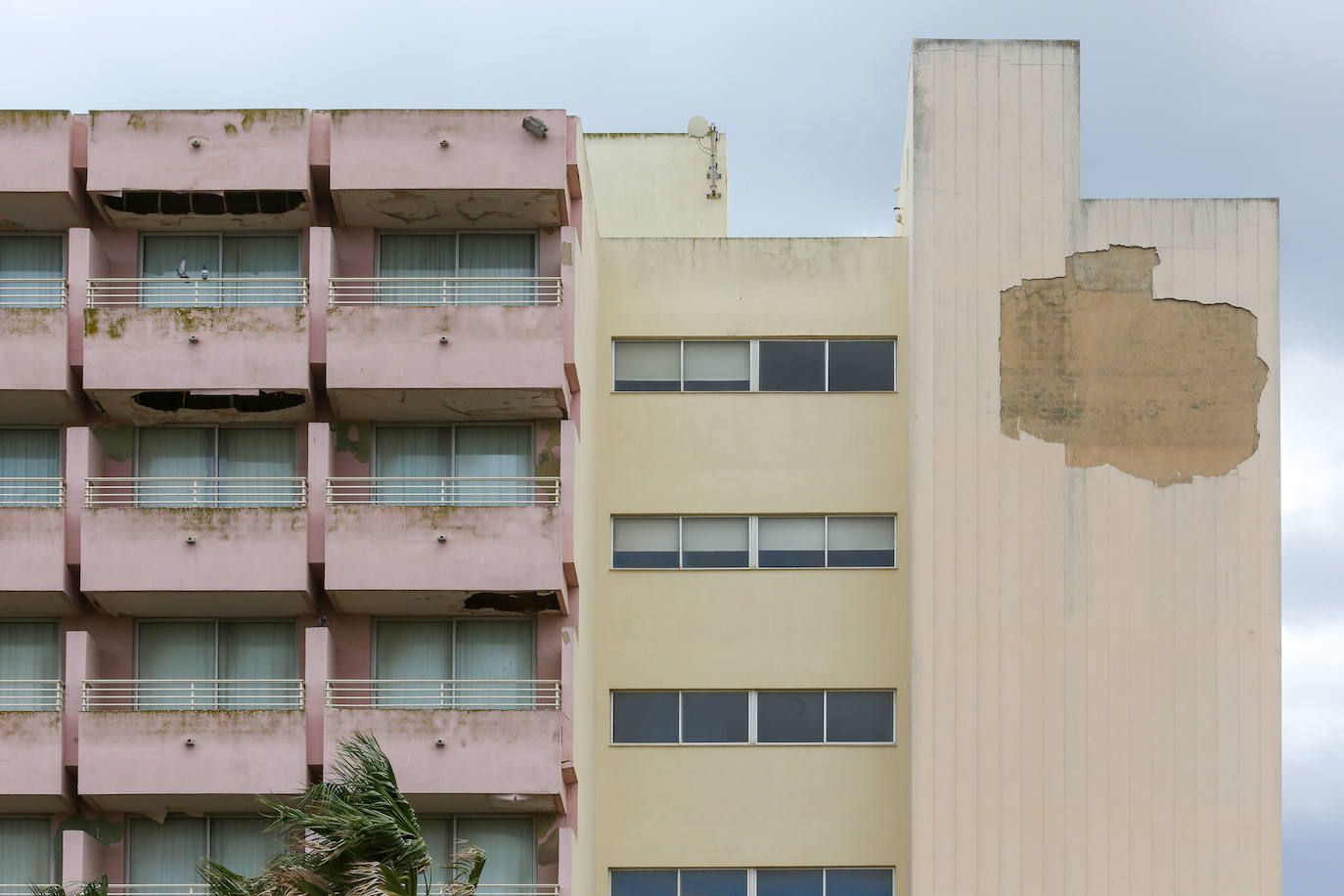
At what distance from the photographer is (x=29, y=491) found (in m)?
30.5

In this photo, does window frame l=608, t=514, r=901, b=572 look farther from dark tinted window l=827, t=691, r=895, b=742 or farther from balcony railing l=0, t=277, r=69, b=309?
balcony railing l=0, t=277, r=69, b=309

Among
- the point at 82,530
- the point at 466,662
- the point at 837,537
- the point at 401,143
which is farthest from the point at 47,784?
the point at 837,537

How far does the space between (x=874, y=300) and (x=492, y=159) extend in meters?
7.49

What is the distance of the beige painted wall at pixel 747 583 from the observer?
3153cm

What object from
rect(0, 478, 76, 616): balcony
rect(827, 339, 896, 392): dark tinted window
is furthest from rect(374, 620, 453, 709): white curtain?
rect(827, 339, 896, 392): dark tinted window

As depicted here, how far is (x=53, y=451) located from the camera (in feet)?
101

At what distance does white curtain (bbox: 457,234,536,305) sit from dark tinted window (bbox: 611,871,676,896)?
32.1 feet

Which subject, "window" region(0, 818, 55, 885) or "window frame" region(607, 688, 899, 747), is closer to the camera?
"window" region(0, 818, 55, 885)

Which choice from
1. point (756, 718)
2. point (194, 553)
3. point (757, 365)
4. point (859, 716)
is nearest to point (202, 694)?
point (194, 553)

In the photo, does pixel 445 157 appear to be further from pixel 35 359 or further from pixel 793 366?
pixel 793 366

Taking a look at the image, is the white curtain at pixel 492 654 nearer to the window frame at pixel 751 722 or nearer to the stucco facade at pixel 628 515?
the stucco facade at pixel 628 515

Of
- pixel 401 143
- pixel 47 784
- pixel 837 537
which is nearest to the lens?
pixel 47 784

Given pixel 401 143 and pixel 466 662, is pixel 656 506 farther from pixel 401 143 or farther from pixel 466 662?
pixel 401 143

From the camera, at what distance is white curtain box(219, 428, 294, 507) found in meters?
30.5
